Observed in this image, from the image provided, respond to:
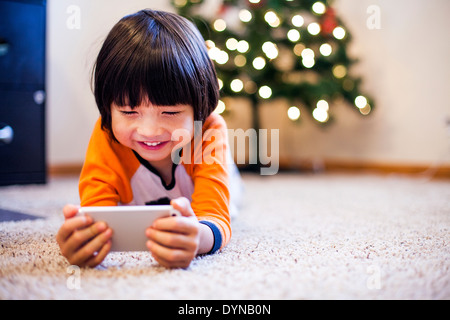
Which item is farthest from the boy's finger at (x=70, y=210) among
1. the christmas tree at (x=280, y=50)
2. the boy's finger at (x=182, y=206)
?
the christmas tree at (x=280, y=50)

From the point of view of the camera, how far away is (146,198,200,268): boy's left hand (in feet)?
1.95

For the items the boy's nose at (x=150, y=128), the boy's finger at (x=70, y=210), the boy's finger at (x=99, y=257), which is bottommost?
the boy's finger at (x=99, y=257)

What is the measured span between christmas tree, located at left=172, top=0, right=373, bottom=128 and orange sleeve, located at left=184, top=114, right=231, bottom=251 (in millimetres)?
1269

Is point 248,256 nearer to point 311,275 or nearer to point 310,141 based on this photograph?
point 311,275

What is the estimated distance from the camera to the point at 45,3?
157 centimetres

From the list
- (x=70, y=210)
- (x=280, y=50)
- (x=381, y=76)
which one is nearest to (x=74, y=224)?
(x=70, y=210)

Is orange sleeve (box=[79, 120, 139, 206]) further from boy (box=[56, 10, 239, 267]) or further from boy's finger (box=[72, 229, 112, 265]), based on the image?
boy's finger (box=[72, 229, 112, 265])

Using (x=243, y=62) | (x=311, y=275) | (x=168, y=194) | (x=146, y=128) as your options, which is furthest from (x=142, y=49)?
(x=243, y=62)

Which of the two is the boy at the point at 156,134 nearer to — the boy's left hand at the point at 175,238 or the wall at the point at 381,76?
the boy's left hand at the point at 175,238

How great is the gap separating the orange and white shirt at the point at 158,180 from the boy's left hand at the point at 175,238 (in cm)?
11

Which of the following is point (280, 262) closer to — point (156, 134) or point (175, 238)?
point (175, 238)

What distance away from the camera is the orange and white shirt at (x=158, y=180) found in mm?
774

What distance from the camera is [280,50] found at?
228 cm

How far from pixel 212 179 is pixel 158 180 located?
14cm
